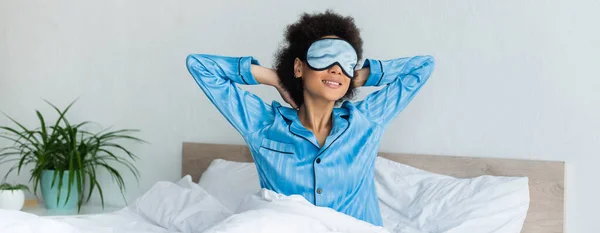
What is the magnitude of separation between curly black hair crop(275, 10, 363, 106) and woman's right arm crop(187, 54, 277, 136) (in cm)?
8

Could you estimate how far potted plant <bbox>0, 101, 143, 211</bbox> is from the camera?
3459 millimetres

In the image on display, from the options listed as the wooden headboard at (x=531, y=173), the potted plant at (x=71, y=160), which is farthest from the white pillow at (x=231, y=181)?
the potted plant at (x=71, y=160)

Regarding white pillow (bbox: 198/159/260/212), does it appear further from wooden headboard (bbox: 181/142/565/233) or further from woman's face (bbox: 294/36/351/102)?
woman's face (bbox: 294/36/351/102)

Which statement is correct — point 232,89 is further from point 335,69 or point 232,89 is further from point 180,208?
point 180,208

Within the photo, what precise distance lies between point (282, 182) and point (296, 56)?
333 mm

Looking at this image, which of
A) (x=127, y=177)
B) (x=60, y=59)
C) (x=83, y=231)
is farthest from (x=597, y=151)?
(x=60, y=59)

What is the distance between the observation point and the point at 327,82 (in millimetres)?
2064

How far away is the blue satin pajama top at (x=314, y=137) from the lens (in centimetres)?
207

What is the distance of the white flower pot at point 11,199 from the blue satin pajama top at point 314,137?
4.63 feet

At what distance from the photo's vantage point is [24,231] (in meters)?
1.81

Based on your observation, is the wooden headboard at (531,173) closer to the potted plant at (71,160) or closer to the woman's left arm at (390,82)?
the woman's left arm at (390,82)

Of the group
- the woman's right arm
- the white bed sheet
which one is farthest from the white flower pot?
the woman's right arm

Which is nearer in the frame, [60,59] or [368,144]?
[368,144]

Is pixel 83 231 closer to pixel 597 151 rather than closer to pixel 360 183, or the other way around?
pixel 360 183
